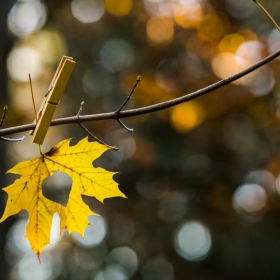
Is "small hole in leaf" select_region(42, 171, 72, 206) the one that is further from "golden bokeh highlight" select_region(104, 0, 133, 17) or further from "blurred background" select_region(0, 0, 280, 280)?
"golden bokeh highlight" select_region(104, 0, 133, 17)

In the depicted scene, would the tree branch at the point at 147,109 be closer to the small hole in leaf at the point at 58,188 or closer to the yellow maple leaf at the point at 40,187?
the yellow maple leaf at the point at 40,187

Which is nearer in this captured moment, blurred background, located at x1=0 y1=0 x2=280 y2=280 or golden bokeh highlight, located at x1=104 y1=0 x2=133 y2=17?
blurred background, located at x1=0 y1=0 x2=280 y2=280

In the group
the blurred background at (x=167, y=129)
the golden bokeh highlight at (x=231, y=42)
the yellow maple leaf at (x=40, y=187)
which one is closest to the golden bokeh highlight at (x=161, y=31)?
the blurred background at (x=167, y=129)

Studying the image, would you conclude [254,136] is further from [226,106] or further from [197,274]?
[197,274]

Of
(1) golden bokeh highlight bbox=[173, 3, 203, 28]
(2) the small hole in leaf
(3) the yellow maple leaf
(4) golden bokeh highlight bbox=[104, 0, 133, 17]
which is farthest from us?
(4) golden bokeh highlight bbox=[104, 0, 133, 17]

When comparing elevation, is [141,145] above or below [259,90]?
below

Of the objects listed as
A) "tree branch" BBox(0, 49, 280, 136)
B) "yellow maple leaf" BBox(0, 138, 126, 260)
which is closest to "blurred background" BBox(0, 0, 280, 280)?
"yellow maple leaf" BBox(0, 138, 126, 260)

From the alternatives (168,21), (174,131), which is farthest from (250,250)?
(168,21)
